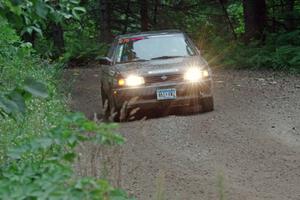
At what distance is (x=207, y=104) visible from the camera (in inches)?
536

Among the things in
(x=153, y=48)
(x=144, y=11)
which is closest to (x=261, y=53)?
(x=153, y=48)

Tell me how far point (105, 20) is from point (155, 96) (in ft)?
54.0

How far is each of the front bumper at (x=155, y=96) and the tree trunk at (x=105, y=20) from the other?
15.9 metres

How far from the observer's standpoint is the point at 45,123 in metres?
9.42

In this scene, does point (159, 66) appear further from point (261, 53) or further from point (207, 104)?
point (261, 53)

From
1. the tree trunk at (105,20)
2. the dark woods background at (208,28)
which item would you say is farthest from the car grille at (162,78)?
the tree trunk at (105,20)

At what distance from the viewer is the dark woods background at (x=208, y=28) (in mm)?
22156

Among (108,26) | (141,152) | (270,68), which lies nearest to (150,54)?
(141,152)

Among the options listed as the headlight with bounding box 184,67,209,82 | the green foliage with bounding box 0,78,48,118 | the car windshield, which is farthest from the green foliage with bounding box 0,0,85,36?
the car windshield

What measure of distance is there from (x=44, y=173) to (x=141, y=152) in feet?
21.5

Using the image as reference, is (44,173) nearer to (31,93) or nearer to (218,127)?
(31,93)

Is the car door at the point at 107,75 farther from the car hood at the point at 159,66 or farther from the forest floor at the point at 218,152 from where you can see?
the forest floor at the point at 218,152

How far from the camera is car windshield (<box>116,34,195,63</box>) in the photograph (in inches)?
555

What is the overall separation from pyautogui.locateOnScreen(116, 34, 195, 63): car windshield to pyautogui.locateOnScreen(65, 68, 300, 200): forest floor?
1.47 metres
